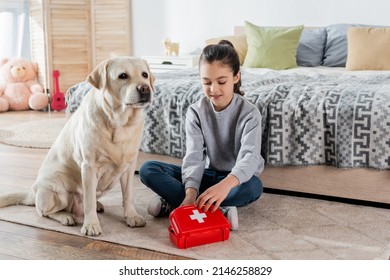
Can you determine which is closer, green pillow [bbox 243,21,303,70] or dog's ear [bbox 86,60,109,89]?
dog's ear [bbox 86,60,109,89]

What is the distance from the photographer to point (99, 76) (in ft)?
6.06

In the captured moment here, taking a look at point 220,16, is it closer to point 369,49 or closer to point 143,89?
point 369,49

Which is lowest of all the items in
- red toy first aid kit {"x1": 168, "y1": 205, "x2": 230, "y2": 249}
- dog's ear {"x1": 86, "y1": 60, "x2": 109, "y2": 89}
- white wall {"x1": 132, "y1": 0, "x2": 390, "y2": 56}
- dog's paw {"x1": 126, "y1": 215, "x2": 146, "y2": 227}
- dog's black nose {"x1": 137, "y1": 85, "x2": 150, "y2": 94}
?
dog's paw {"x1": 126, "y1": 215, "x2": 146, "y2": 227}

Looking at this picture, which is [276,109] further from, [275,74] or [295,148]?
[275,74]

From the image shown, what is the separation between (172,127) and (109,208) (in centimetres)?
54

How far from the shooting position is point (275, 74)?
3.05m

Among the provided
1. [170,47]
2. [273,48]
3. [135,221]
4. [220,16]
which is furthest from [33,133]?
[135,221]

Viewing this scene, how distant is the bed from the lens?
209 centimetres

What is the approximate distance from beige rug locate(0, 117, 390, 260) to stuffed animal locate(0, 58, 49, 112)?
9.90ft

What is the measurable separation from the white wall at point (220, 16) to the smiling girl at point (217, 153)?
2428 millimetres

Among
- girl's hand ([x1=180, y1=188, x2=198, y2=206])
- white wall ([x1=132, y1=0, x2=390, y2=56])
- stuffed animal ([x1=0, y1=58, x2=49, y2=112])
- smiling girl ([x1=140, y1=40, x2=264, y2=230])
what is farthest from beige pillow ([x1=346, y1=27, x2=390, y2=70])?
stuffed animal ([x1=0, y1=58, x2=49, y2=112])

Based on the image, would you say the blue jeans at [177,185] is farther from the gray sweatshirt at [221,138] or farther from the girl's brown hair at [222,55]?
the girl's brown hair at [222,55]

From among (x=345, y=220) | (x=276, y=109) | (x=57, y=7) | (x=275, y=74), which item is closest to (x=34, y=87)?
(x=57, y=7)

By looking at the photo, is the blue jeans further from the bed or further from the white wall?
the white wall
